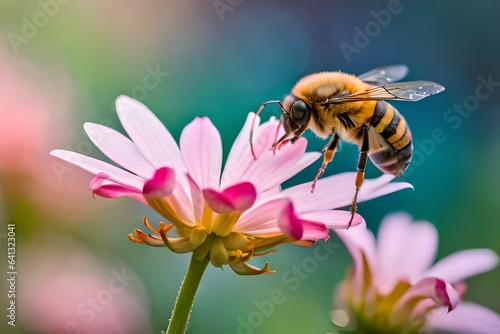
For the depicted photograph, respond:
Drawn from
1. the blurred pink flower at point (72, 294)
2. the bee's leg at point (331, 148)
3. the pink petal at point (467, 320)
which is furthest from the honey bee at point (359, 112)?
the blurred pink flower at point (72, 294)

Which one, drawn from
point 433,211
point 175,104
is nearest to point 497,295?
point 433,211

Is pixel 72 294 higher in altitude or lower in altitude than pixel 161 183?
lower

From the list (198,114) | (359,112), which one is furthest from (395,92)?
(198,114)

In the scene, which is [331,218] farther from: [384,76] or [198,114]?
[198,114]

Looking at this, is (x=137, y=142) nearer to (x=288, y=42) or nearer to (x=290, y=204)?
(x=290, y=204)

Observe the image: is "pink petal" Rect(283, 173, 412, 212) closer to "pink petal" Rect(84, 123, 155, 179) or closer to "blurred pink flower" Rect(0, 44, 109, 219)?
"pink petal" Rect(84, 123, 155, 179)

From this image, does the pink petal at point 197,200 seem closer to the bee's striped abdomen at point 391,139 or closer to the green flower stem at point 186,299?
the green flower stem at point 186,299
